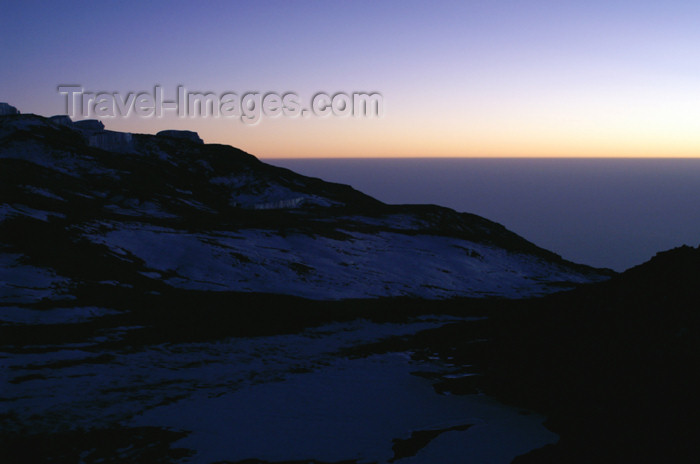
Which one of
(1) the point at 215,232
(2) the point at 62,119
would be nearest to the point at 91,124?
(2) the point at 62,119

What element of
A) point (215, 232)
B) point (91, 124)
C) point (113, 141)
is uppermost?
point (91, 124)

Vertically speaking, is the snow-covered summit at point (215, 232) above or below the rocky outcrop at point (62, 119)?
below

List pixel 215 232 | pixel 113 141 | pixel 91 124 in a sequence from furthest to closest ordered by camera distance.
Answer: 1. pixel 91 124
2. pixel 113 141
3. pixel 215 232

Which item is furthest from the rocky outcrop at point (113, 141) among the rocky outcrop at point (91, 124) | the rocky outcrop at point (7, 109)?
the rocky outcrop at point (7, 109)

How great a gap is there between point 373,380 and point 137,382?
39.9ft

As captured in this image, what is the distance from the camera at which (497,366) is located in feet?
90.2

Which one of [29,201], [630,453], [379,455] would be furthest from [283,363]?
[29,201]

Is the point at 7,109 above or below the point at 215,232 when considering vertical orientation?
above

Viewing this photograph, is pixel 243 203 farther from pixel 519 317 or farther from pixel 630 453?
pixel 630 453

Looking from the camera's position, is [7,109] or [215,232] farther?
[7,109]

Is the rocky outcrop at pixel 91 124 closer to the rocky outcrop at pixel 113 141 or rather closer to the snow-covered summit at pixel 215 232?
the snow-covered summit at pixel 215 232

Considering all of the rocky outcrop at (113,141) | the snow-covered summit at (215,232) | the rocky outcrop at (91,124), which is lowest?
the snow-covered summit at (215,232)

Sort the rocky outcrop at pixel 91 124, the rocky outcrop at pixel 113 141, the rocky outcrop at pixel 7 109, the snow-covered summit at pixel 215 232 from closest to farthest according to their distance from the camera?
1. the snow-covered summit at pixel 215 232
2. the rocky outcrop at pixel 113 141
3. the rocky outcrop at pixel 7 109
4. the rocky outcrop at pixel 91 124

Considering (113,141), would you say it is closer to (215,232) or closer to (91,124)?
(91,124)
